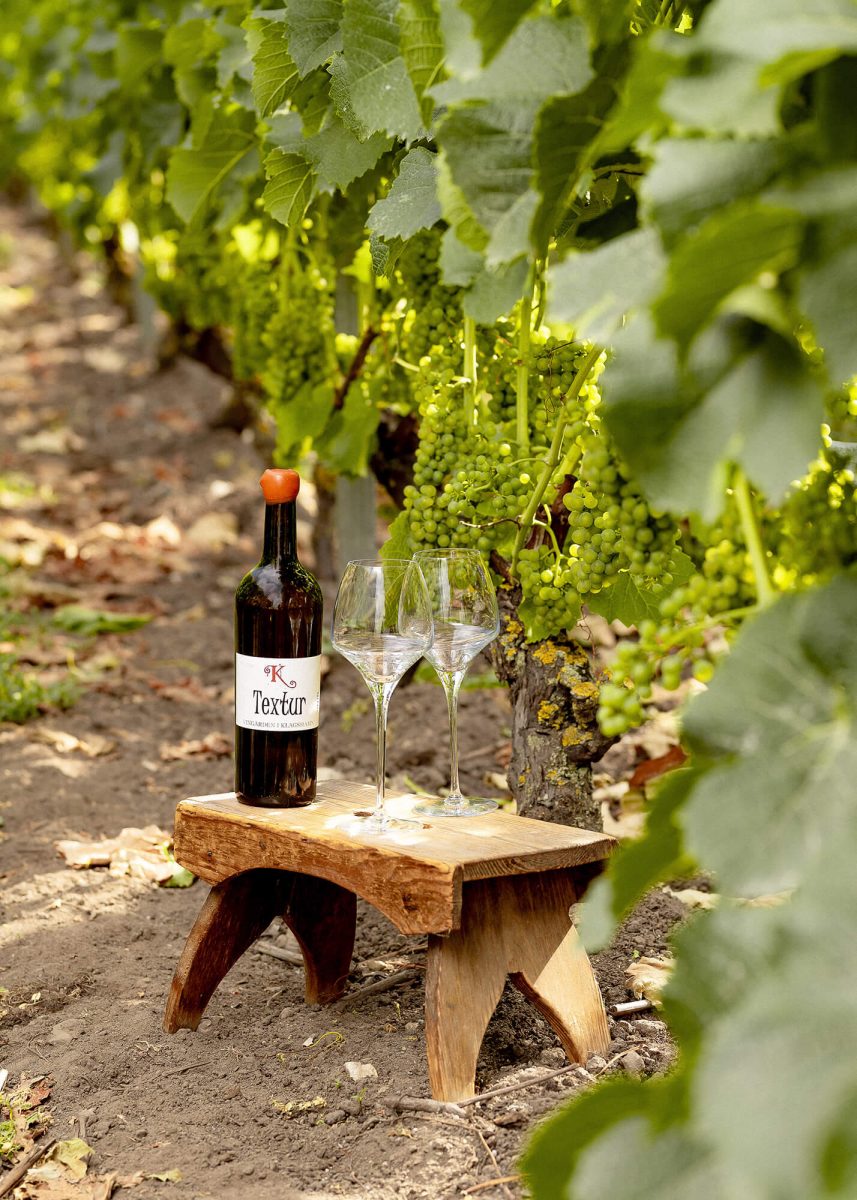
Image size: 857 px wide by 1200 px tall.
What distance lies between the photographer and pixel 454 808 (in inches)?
98.2

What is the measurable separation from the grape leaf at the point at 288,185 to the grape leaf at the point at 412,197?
622 mm

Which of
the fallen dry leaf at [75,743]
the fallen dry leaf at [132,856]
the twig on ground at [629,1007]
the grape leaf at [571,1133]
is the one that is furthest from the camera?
the fallen dry leaf at [75,743]

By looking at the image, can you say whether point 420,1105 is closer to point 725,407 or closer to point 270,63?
point 725,407

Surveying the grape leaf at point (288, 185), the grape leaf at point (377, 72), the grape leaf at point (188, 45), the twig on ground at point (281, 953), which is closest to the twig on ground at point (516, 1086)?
the twig on ground at point (281, 953)

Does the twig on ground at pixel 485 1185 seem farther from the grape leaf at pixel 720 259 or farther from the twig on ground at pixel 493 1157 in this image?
the grape leaf at pixel 720 259

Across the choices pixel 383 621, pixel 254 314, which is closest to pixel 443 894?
pixel 383 621

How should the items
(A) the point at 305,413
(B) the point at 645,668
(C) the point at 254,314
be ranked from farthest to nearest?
(C) the point at 254,314, (A) the point at 305,413, (B) the point at 645,668

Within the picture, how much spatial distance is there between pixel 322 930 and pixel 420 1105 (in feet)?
2.04

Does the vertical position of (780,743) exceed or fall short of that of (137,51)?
it falls short

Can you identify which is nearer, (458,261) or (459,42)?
(459,42)

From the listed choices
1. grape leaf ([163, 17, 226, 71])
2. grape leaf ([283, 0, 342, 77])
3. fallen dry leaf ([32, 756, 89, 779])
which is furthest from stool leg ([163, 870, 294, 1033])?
grape leaf ([163, 17, 226, 71])

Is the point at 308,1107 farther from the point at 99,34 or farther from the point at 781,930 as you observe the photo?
the point at 99,34

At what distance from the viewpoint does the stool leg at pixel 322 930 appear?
9.09 ft

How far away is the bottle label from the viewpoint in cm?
244
